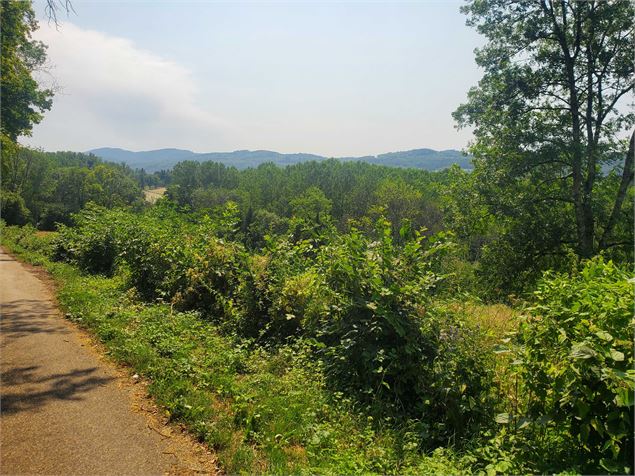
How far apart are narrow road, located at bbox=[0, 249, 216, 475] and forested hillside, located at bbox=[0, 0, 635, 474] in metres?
0.35

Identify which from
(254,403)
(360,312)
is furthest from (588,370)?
(254,403)

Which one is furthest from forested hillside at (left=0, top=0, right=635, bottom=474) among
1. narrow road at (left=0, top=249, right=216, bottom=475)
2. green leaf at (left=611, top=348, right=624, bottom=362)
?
narrow road at (left=0, top=249, right=216, bottom=475)

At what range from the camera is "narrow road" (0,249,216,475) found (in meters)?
3.70

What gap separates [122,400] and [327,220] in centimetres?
412

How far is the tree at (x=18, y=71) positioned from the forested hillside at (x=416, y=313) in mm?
708

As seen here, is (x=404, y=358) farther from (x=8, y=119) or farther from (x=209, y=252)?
(x=8, y=119)

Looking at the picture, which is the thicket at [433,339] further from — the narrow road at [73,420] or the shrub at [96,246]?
the shrub at [96,246]

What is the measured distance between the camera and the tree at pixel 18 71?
13945mm

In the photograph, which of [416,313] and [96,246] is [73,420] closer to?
[416,313]

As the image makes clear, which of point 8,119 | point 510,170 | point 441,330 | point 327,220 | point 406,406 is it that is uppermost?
point 8,119

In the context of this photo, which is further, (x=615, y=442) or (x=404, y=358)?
(x=404, y=358)

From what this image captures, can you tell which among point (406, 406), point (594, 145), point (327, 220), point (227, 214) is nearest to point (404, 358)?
point (406, 406)

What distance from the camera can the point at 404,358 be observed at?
4926 mm

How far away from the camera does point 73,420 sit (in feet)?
14.3
